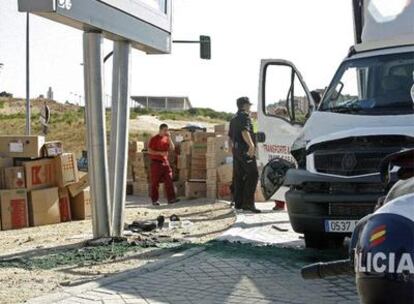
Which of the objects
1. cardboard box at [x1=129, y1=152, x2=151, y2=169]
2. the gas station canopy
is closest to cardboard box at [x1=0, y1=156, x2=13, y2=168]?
the gas station canopy

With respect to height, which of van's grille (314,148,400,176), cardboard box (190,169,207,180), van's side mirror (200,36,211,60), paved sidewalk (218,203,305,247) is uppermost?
van's side mirror (200,36,211,60)

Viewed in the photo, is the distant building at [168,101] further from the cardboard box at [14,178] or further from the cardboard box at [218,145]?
the cardboard box at [14,178]

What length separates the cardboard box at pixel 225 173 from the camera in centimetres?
1490

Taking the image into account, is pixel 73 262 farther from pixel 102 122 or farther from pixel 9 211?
pixel 9 211

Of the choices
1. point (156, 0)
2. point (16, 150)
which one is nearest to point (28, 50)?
point (16, 150)

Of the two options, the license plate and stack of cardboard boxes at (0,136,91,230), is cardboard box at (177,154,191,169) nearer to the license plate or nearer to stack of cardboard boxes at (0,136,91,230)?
stack of cardboard boxes at (0,136,91,230)

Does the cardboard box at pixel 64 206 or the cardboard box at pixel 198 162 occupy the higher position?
the cardboard box at pixel 198 162

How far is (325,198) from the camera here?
680 cm

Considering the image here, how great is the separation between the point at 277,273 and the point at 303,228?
656mm

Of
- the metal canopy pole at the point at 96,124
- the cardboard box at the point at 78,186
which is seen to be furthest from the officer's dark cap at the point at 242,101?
the metal canopy pole at the point at 96,124

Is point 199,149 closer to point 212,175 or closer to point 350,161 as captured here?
point 212,175

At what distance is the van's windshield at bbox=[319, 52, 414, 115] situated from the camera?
726cm

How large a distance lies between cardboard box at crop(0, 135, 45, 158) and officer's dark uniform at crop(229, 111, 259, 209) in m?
3.38

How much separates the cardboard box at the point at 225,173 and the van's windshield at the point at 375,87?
684 cm
